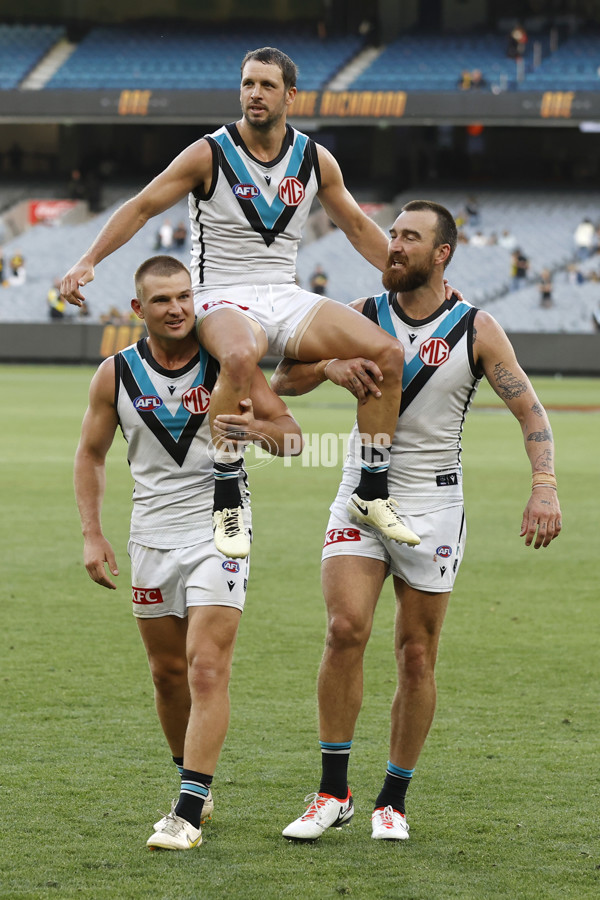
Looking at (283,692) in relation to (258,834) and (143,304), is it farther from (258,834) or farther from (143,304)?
(143,304)

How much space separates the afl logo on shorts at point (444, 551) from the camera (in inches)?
197

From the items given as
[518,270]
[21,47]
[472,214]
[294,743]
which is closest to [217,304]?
[294,743]

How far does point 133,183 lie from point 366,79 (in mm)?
9255

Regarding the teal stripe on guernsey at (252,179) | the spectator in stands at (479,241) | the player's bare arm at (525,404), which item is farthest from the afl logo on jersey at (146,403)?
the spectator in stands at (479,241)

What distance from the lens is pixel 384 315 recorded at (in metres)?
5.25

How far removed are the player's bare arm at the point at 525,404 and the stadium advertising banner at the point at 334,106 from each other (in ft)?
113

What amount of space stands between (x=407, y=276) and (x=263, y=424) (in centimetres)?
85

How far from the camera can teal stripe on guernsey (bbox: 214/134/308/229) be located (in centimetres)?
511

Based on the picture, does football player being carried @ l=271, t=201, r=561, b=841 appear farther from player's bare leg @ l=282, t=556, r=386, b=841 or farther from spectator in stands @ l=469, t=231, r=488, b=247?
spectator in stands @ l=469, t=231, r=488, b=247

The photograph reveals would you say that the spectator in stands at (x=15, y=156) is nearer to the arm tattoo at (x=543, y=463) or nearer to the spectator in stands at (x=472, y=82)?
the spectator in stands at (x=472, y=82)

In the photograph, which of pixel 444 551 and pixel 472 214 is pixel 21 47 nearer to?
pixel 472 214

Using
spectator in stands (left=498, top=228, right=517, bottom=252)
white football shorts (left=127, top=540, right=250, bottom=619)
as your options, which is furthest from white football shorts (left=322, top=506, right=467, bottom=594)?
spectator in stands (left=498, top=228, right=517, bottom=252)

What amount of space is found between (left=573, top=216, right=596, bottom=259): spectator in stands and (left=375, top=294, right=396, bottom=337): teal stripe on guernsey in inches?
1346

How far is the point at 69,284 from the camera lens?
473 cm
